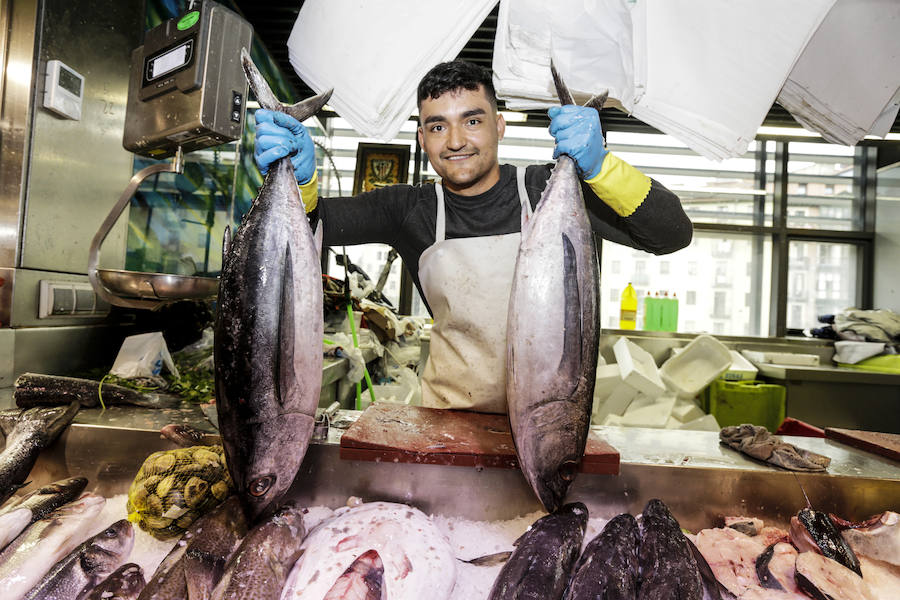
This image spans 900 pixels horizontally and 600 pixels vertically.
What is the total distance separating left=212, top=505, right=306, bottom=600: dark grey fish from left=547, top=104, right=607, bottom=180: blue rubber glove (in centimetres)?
113

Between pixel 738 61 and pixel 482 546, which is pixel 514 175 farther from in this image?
pixel 482 546

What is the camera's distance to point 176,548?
1.10 m

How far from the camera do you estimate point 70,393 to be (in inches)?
66.5

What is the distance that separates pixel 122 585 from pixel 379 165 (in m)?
5.69

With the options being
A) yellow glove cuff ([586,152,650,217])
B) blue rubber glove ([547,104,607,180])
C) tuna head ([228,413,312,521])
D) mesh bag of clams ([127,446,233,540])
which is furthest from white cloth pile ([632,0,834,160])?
mesh bag of clams ([127,446,233,540])

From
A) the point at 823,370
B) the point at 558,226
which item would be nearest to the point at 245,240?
the point at 558,226

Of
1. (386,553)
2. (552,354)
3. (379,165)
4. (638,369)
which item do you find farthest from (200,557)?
(379,165)

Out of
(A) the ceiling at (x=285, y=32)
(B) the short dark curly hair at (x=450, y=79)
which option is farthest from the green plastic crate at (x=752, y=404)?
(B) the short dark curly hair at (x=450, y=79)

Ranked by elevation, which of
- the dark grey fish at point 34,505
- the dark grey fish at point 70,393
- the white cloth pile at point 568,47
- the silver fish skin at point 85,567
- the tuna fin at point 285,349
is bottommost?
the silver fish skin at point 85,567

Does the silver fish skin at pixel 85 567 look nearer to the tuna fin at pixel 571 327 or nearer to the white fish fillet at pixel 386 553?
the white fish fillet at pixel 386 553

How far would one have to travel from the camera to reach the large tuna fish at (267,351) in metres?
0.98

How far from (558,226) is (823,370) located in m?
5.16

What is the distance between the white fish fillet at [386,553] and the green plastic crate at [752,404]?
4692 millimetres

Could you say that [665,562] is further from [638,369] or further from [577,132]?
[638,369]
